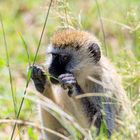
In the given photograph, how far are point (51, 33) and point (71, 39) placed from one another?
253 centimetres

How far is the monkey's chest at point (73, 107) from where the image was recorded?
6.38 metres

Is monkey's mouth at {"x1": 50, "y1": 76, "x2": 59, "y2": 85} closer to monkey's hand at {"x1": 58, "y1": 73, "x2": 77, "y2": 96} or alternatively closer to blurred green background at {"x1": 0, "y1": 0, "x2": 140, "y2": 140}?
monkey's hand at {"x1": 58, "y1": 73, "x2": 77, "y2": 96}

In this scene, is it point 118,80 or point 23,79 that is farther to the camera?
point 23,79

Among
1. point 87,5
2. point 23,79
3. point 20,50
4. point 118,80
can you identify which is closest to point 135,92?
point 118,80

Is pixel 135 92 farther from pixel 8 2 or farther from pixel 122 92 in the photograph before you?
pixel 8 2

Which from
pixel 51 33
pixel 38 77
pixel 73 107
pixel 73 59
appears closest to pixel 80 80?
pixel 73 59

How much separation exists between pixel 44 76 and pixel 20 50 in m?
4.01

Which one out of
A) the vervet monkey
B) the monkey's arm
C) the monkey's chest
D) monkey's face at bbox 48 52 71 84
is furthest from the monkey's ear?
the monkey's arm

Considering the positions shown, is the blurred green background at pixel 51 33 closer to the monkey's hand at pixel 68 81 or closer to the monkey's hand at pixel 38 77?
the monkey's hand at pixel 38 77

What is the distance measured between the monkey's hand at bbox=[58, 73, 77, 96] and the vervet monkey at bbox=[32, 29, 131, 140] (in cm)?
6

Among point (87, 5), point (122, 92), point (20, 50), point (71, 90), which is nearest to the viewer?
point (71, 90)

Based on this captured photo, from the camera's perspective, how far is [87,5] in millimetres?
11586

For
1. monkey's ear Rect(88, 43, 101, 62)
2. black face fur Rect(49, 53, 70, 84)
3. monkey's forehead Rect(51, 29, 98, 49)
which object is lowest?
black face fur Rect(49, 53, 70, 84)

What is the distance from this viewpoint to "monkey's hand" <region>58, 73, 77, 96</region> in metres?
6.10
